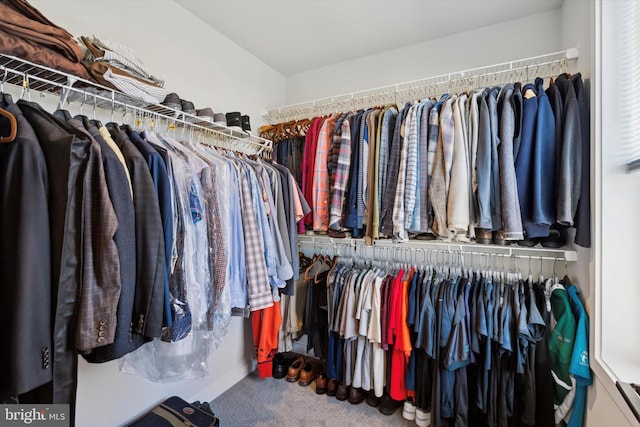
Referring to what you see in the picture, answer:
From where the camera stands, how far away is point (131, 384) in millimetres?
1531

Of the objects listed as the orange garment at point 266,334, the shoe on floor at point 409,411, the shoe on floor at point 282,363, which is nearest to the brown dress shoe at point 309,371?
the shoe on floor at point 282,363

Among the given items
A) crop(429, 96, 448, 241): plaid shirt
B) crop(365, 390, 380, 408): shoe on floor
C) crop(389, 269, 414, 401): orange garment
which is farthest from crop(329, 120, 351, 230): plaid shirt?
crop(365, 390, 380, 408): shoe on floor

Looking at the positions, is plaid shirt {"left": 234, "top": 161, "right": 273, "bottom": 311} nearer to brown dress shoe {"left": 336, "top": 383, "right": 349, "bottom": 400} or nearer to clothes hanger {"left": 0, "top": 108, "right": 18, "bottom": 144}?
clothes hanger {"left": 0, "top": 108, "right": 18, "bottom": 144}

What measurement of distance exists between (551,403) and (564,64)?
1.84 metres

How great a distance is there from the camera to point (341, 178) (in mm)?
1771

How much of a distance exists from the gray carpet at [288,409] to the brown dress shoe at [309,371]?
0.14 feet

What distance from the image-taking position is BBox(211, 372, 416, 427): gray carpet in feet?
5.73

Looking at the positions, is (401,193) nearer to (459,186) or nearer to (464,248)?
(459,186)

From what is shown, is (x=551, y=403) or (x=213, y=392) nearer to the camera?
(x=551, y=403)

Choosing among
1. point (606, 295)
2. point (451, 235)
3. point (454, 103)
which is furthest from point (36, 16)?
point (606, 295)

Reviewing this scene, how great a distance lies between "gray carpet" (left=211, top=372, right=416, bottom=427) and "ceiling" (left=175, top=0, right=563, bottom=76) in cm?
259

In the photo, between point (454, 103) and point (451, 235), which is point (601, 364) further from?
point (454, 103)

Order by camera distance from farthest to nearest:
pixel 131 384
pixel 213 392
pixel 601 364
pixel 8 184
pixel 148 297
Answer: pixel 213 392
pixel 131 384
pixel 601 364
pixel 148 297
pixel 8 184

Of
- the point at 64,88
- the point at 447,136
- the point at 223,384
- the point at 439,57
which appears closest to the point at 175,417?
the point at 223,384
